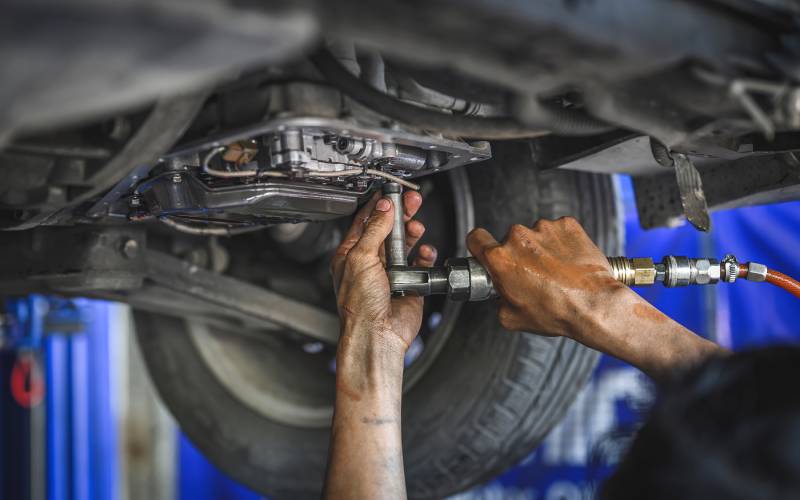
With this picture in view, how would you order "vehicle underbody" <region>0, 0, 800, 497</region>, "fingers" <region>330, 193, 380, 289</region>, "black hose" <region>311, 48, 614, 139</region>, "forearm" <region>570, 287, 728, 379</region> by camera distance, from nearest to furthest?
"vehicle underbody" <region>0, 0, 800, 497</region> < "black hose" <region>311, 48, 614, 139</region> < "forearm" <region>570, 287, 728, 379</region> < "fingers" <region>330, 193, 380, 289</region>

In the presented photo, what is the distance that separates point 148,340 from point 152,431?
102 inches

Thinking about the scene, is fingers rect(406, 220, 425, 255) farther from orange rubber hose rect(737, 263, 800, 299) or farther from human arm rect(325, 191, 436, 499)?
orange rubber hose rect(737, 263, 800, 299)

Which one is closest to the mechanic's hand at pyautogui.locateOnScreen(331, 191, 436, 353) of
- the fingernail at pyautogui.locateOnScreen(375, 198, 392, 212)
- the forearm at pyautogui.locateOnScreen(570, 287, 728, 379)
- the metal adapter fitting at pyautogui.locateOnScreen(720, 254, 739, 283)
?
the fingernail at pyautogui.locateOnScreen(375, 198, 392, 212)

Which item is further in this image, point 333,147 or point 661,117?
point 333,147

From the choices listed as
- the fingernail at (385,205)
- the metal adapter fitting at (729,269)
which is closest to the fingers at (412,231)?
the fingernail at (385,205)

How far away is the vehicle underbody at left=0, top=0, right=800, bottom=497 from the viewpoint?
1.37ft

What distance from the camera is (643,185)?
134cm

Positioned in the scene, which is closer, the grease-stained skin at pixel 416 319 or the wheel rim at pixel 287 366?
the grease-stained skin at pixel 416 319

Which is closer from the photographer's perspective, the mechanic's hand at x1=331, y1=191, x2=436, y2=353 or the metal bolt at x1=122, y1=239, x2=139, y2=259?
the mechanic's hand at x1=331, y1=191, x2=436, y2=353

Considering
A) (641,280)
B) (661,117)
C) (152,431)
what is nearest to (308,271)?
(641,280)

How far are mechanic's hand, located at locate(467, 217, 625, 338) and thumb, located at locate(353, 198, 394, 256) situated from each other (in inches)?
5.2

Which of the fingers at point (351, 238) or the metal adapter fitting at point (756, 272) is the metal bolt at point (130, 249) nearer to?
the fingers at point (351, 238)

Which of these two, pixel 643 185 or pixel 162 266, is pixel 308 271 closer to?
pixel 162 266

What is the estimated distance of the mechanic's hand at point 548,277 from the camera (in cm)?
96
